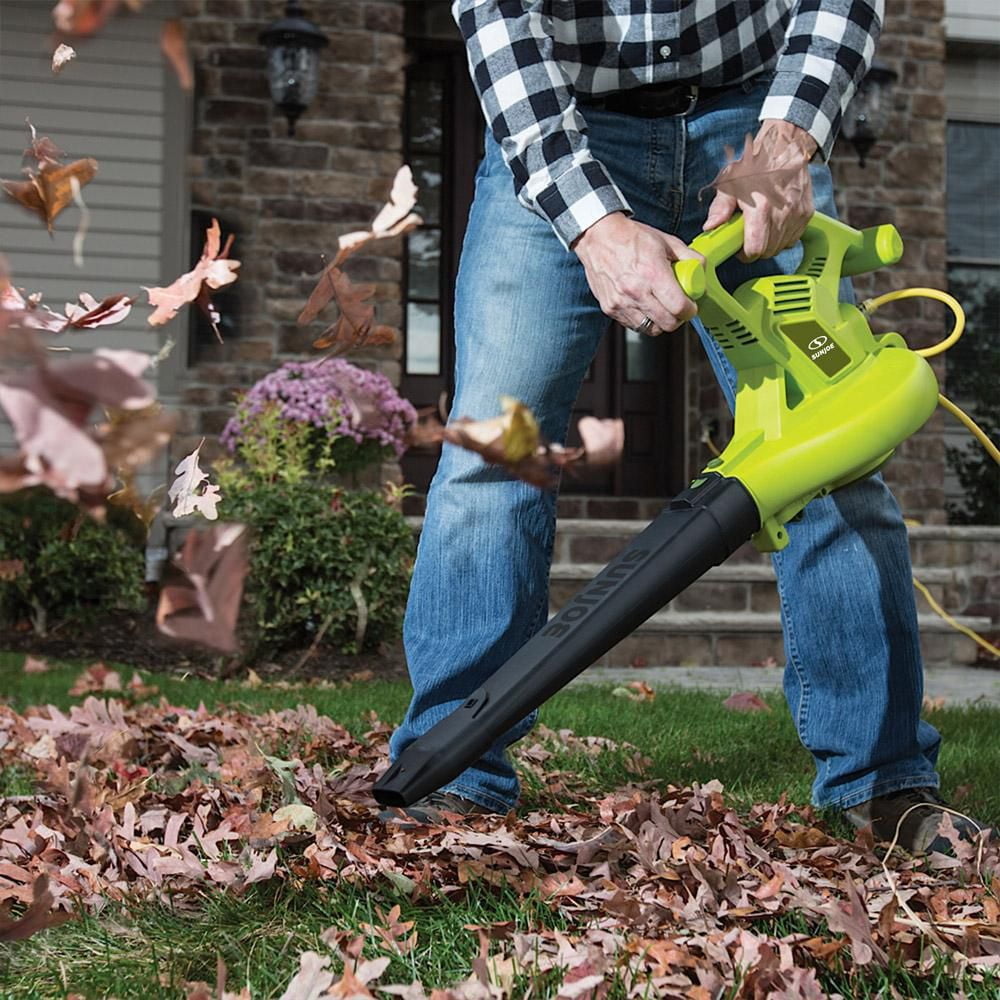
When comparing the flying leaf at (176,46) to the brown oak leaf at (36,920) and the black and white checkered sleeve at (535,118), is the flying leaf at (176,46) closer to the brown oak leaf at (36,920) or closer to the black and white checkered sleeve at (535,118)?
the brown oak leaf at (36,920)

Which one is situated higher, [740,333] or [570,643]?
[740,333]

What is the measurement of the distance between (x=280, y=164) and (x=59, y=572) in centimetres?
242

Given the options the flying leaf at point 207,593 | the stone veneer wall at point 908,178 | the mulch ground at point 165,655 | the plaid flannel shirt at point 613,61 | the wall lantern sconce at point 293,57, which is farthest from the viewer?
the stone veneer wall at point 908,178

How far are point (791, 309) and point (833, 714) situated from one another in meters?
0.69

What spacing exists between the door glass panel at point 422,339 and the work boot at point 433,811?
19.5ft

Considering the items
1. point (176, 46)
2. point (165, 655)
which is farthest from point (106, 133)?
point (176, 46)

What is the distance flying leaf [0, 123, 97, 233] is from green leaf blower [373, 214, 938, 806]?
31.1 inches

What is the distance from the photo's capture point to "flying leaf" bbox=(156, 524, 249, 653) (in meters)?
0.69

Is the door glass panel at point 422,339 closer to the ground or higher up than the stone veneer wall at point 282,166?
closer to the ground

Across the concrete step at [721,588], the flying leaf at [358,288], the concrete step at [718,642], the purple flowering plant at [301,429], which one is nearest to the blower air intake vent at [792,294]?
the flying leaf at [358,288]

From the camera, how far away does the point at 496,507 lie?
2.03 m

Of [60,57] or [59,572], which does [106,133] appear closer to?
[59,572]

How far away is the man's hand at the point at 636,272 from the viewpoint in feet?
5.51

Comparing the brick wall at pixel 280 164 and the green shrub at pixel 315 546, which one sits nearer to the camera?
the green shrub at pixel 315 546
